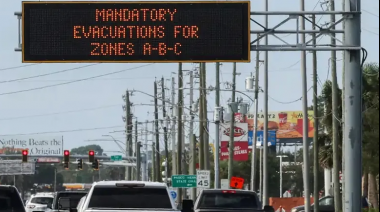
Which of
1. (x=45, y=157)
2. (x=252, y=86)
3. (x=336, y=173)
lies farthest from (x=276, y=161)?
(x=336, y=173)

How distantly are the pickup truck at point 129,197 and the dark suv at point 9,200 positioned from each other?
64.8 inches

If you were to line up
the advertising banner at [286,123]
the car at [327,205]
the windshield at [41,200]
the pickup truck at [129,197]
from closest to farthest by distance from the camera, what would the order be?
1. the pickup truck at [129,197]
2. the windshield at [41,200]
3. the car at [327,205]
4. the advertising banner at [286,123]

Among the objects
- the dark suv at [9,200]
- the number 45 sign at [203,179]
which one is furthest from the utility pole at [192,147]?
the dark suv at [9,200]

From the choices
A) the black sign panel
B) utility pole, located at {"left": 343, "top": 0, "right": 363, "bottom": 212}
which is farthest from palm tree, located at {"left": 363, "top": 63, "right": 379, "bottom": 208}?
the black sign panel

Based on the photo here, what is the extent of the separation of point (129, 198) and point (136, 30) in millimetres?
6195

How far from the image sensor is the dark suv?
792 inches

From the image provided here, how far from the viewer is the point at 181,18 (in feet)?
79.4

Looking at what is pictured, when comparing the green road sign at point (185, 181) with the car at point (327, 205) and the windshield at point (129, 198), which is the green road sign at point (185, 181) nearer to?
the car at point (327, 205)

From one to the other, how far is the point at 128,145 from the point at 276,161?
1585cm

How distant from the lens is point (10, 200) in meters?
20.2

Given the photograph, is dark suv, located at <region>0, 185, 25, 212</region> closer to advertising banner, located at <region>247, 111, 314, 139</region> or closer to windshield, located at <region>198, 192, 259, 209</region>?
windshield, located at <region>198, 192, 259, 209</region>

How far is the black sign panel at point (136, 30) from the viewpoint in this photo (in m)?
24.2

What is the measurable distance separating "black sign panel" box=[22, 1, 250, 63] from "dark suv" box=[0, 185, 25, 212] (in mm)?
4993

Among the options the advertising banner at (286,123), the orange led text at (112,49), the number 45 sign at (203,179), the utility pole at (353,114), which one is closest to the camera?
the orange led text at (112,49)
